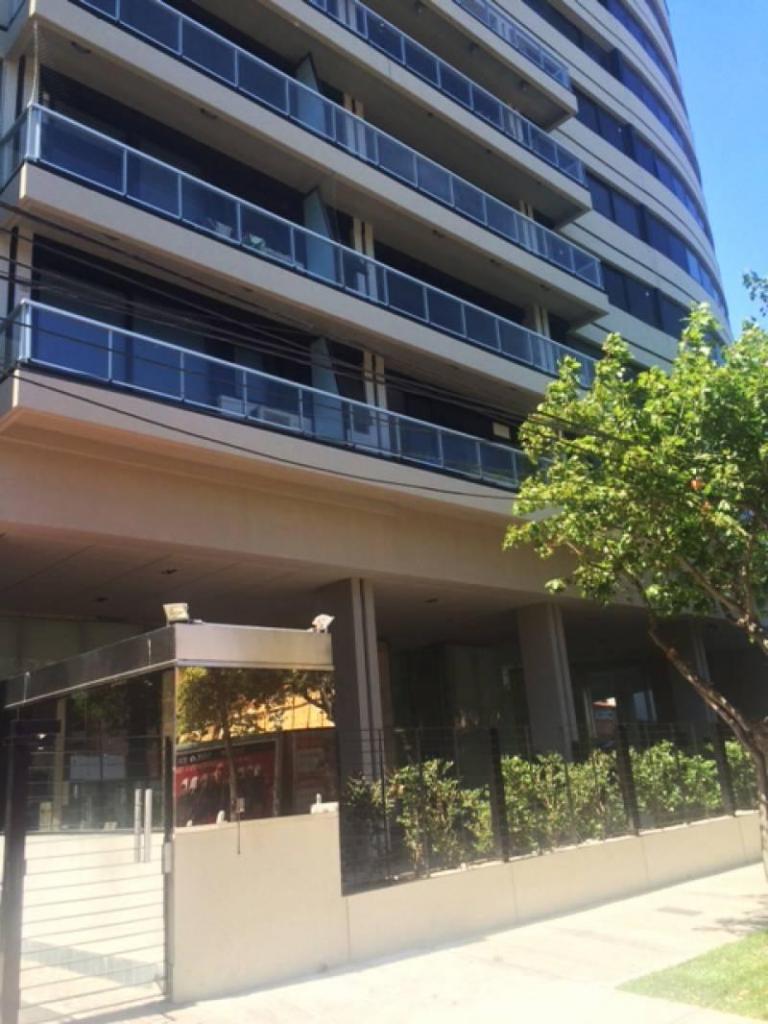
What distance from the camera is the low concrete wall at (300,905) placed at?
7.12 m

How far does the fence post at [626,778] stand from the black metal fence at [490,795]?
0.05ft

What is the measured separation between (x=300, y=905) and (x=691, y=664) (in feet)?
62.4

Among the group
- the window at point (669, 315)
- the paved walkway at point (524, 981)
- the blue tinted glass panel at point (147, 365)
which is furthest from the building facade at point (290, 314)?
the paved walkway at point (524, 981)

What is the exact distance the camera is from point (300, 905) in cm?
785

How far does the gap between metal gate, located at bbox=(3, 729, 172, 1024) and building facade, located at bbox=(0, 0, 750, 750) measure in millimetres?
4702

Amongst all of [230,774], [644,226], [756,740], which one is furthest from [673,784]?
[644,226]

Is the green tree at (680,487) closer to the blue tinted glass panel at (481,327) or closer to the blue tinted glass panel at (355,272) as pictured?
the blue tinted glass panel at (355,272)

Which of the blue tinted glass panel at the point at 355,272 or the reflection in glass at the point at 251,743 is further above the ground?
the blue tinted glass panel at the point at 355,272

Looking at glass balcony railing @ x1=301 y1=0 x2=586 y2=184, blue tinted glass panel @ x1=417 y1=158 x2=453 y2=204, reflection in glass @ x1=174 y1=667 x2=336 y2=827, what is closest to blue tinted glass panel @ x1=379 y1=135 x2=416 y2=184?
blue tinted glass panel @ x1=417 y1=158 x2=453 y2=204

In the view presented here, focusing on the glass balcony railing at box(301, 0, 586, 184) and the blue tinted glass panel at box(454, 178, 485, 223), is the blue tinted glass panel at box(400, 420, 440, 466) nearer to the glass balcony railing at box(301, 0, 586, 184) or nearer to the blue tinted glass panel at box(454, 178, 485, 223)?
the blue tinted glass panel at box(454, 178, 485, 223)

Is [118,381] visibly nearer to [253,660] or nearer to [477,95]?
[253,660]

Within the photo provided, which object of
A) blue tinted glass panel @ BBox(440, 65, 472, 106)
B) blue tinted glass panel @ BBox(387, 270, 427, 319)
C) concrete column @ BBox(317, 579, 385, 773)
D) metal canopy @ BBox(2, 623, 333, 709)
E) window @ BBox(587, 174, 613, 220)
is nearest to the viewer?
metal canopy @ BBox(2, 623, 333, 709)

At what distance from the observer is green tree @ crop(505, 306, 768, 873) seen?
391 inches

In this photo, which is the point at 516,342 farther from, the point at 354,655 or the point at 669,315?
the point at 669,315
